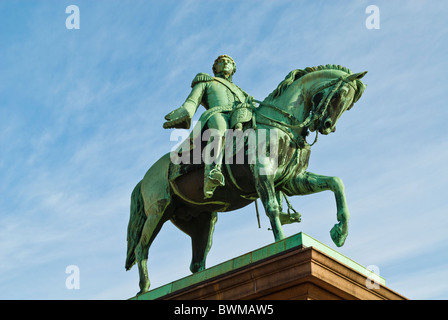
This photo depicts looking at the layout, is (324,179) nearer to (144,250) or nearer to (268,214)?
(268,214)

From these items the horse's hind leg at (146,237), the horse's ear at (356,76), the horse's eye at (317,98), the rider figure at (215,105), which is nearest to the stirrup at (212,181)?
the rider figure at (215,105)

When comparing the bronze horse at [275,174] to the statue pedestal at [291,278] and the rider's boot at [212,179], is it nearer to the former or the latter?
the rider's boot at [212,179]

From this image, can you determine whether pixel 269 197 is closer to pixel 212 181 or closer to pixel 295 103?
pixel 212 181

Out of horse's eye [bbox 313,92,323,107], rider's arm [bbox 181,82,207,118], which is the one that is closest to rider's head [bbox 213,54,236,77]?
rider's arm [bbox 181,82,207,118]

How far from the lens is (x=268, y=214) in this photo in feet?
39.3

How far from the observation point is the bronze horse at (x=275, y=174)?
12277 mm

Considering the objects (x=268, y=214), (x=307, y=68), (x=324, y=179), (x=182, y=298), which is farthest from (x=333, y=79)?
(x=182, y=298)

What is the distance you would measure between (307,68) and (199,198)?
2862 mm

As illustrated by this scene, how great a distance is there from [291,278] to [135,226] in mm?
4688

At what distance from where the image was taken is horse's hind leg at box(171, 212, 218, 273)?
1418 centimetres

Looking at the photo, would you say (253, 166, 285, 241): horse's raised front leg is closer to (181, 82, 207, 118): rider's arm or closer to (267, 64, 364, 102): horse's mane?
(267, 64, 364, 102): horse's mane
